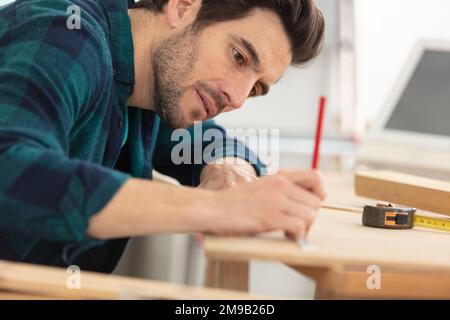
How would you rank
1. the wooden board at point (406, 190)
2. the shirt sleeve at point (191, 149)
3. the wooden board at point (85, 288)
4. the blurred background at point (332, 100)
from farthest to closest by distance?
the blurred background at point (332, 100) → the shirt sleeve at point (191, 149) → the wooden board at point (406, 190) → the wooden board at point (85, 288)

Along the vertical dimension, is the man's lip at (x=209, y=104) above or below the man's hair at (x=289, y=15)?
below

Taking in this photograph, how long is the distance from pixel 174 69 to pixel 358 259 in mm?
761

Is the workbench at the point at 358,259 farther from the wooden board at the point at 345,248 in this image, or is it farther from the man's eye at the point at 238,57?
the man's eye at the point at 238,57

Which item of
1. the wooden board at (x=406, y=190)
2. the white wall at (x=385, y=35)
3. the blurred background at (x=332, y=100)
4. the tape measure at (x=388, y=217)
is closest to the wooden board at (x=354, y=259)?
the tape measure at (x=388, y=217)

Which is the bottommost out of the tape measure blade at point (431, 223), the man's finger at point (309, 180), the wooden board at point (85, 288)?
the wooden board at point (85, 288)

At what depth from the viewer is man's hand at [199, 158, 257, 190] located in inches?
56.2

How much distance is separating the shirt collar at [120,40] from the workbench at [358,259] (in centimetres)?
56

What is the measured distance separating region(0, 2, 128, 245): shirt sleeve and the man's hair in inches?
16.6

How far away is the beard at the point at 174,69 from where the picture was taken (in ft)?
4.92

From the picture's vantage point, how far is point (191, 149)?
181cm

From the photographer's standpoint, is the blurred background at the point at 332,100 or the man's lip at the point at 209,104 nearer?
the man's lip at the point at 209,104

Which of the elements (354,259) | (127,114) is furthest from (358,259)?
(127,114)
